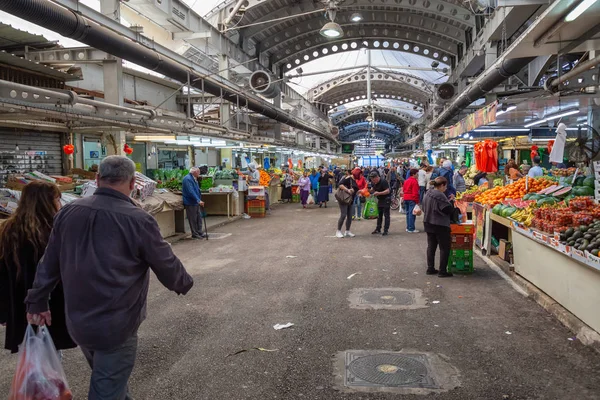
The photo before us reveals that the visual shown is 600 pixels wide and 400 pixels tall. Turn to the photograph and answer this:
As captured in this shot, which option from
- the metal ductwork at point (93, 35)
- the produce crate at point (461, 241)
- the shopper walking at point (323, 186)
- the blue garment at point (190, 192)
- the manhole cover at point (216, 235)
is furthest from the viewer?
the shopper walking at point (323, 186)

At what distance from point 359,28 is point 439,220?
18310 mm

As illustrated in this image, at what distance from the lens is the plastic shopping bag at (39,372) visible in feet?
9.23

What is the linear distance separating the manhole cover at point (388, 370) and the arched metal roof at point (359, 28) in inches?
573

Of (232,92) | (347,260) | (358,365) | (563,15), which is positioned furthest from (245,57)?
(358,365)

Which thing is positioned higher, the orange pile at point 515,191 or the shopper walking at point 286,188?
the orange pile at point 515,191

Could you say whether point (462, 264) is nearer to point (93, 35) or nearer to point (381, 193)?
point (381, 193)

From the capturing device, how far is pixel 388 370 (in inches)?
167

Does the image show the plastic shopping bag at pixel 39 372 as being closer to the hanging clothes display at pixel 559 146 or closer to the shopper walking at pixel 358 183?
the hanging clothes display at pixel 559 146

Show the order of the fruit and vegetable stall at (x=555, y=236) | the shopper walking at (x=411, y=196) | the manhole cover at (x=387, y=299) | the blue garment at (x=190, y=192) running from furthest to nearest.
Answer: the shopper walking at (x=411, y=196) → the blue garment at (x=190, y=192) → the manhole cover at (x=387, y=299) → the fruit and vegetable stall at (x=555, y=236)

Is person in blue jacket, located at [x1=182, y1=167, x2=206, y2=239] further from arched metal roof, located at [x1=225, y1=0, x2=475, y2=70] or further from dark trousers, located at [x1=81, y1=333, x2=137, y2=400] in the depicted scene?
dark trousers, located at [x1=81, y1=333, x2=137, y2=400]

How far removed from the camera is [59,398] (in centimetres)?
288

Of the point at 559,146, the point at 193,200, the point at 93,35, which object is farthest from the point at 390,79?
the point at 93,35

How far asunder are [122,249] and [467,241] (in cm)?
657

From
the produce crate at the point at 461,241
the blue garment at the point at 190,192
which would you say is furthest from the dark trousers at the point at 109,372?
the blue garment at the point at 190,192
